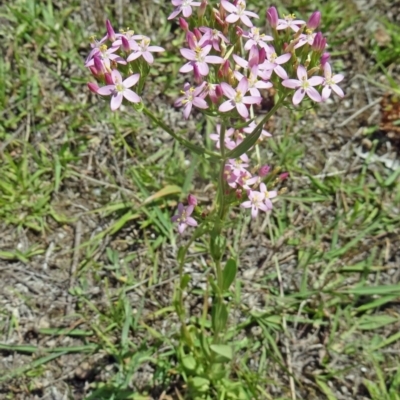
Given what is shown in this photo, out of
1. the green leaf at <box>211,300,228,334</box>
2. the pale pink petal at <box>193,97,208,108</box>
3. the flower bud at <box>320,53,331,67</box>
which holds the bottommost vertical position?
the green leaf at <box>211,300,228,334</box>

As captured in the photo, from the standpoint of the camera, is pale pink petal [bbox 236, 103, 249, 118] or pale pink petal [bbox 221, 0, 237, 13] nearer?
pale pink petal [bbox 236, 103, 249, 118]

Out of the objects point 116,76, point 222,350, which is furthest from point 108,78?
point 222,350

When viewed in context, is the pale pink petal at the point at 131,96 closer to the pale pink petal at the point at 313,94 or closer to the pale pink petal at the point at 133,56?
the pale pink petal at the point at 133,56

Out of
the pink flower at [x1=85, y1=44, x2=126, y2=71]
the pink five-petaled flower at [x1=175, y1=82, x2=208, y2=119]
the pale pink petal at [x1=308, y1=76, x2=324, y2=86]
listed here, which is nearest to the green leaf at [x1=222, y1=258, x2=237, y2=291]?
the pink five-petaled flower at [x1=175, y1=82, x2=208, y2=119]

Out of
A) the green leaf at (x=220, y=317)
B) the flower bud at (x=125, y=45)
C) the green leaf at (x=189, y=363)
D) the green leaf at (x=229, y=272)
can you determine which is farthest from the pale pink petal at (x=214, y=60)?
the green leaf at (x=189, y=363)

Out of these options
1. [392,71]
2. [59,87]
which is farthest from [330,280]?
[59,87]

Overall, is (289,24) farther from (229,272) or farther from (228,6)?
(229,272)

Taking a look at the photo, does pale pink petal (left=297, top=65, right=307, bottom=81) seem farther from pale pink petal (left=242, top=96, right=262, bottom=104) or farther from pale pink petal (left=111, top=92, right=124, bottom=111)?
pale pink petal (left=111, top=92, right=124, bottom=111)
